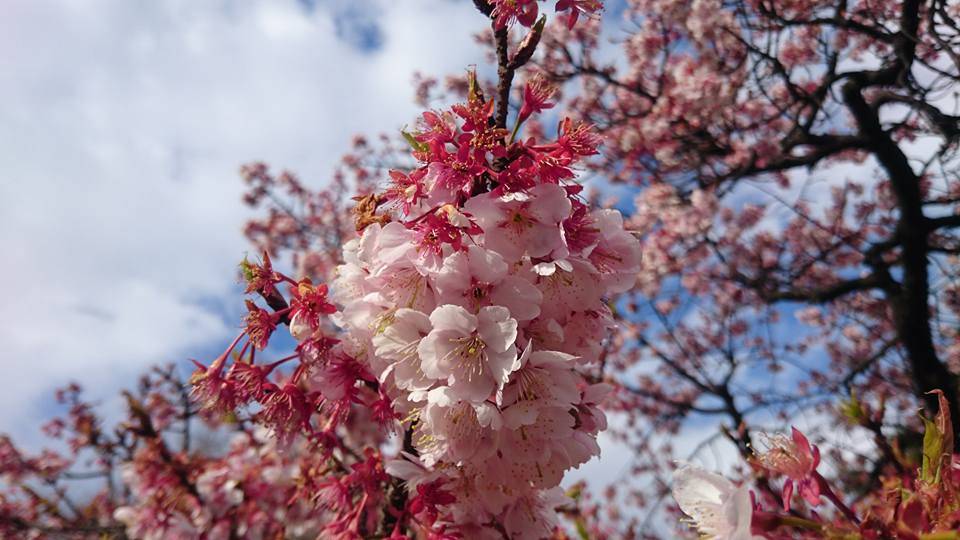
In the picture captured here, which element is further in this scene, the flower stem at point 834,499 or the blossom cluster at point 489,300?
the blossom cluster at point 489,300

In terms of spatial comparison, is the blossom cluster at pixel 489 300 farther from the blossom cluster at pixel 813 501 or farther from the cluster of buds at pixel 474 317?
the blossom cluster at pixel 813 501

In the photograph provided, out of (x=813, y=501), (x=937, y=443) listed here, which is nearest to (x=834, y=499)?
(x=813, y=501)

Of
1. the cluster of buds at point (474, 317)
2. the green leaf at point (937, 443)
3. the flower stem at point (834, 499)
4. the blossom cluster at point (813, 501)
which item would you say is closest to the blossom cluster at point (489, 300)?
the cluster of buds at point (474, 317)

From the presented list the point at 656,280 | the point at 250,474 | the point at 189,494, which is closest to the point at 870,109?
the point at 656,280

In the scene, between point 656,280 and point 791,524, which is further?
point 656,280

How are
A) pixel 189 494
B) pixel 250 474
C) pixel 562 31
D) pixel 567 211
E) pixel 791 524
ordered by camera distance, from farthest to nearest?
1. pixel 562 31
2. pixel 250 474
3. pixel 189 494
4. pixel 567 211
5. pixel 791 524

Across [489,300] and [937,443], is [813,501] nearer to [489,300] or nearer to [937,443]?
[937,443]

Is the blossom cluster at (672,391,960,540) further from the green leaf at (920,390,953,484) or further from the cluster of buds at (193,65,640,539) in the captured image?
the cluster of buds at (193,65,640,539)

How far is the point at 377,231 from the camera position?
1328mm

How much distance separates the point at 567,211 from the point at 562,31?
6.86m

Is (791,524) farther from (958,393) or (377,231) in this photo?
(958,393)

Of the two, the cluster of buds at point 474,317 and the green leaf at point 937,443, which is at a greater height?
the cluster of buds at point 474,317

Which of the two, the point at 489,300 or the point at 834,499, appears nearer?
the point at 834,499

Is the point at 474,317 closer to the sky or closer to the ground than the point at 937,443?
closer to the sky
